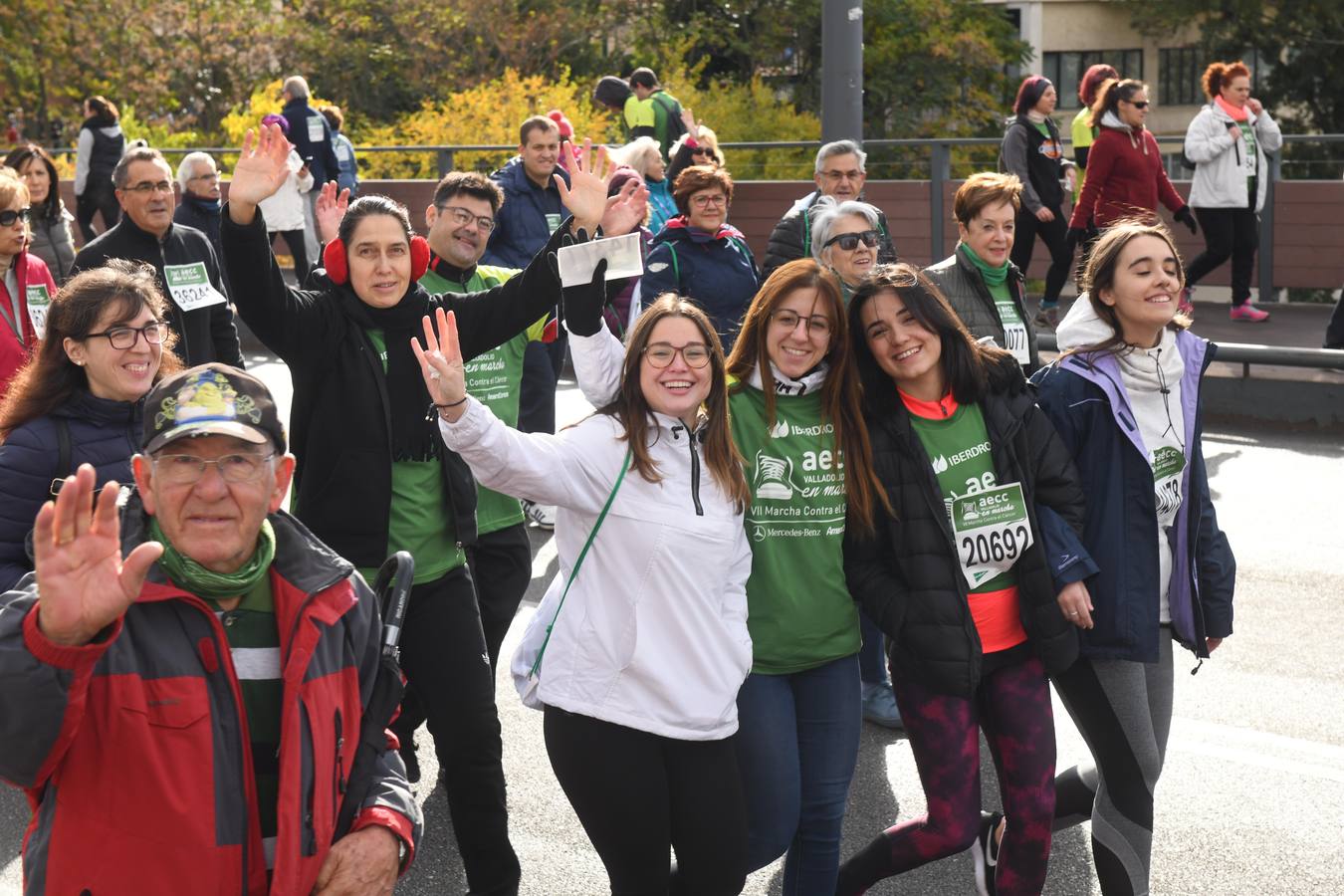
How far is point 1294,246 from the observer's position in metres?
15.2

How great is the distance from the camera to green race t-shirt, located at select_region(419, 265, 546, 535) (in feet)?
18.7

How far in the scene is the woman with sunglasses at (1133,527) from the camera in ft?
14.5

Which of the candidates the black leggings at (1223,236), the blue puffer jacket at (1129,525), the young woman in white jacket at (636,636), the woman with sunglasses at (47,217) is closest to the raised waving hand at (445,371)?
the young woman in white jacket at (636,636)

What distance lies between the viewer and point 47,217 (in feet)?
32.1

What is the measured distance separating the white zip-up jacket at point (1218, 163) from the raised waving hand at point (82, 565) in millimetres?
11996

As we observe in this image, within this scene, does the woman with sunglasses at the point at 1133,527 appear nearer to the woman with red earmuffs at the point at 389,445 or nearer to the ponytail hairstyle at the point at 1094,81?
the woman with red earmuffs at the point at 389,445

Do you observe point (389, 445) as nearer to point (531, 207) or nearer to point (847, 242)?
point (847, 242)

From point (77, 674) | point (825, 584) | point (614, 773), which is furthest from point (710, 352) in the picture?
point (77, 674)

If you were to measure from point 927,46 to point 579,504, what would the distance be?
78.8 ft

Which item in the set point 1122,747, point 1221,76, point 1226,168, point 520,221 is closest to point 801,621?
point 1122,747

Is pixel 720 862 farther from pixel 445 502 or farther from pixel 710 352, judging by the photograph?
pixel 445 502

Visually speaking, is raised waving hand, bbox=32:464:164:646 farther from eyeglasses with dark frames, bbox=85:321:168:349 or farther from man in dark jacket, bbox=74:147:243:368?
man in dark jacket, bbox=74:147:243:368

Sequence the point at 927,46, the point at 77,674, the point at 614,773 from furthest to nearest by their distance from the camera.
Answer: the point at 927,46 < the point at 614,773 < the point at 77,674

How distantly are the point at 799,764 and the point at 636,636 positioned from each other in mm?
624
